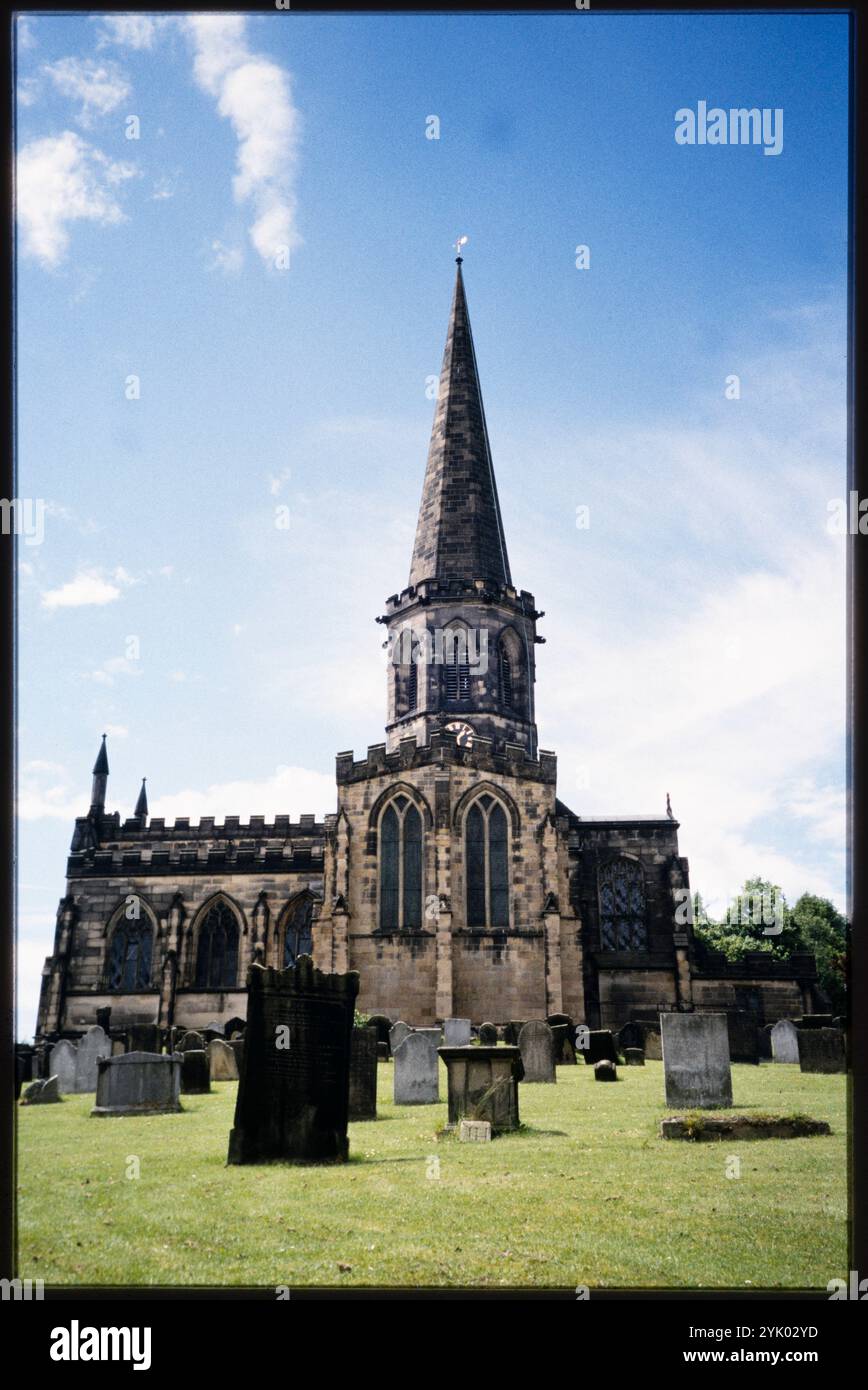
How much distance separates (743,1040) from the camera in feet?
69.8

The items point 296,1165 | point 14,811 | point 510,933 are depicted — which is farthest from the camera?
point 510,933

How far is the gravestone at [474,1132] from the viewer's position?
11539mm

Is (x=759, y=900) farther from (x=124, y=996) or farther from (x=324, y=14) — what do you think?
(x=324, y=14)

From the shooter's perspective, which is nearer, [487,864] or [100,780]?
[487,864]

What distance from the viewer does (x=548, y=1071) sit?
17781mm

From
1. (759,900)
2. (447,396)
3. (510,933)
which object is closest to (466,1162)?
(510,933)

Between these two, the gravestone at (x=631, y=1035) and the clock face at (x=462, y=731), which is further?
the clock face at (x=462, y=731)

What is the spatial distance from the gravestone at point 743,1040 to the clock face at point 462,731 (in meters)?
12.4

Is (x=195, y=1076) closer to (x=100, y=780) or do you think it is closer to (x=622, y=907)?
(x=622, y=907)

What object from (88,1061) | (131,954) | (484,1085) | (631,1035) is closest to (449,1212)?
(484,1085)

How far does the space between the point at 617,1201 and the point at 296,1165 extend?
3043 mm

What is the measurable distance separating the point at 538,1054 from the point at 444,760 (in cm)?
1367

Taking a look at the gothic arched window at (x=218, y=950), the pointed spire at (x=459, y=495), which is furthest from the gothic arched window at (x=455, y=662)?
the gothic arched window at (x=218, y=950)

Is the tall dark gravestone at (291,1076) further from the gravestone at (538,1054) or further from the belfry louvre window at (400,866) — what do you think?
the belfry louvre window at (400,866)
